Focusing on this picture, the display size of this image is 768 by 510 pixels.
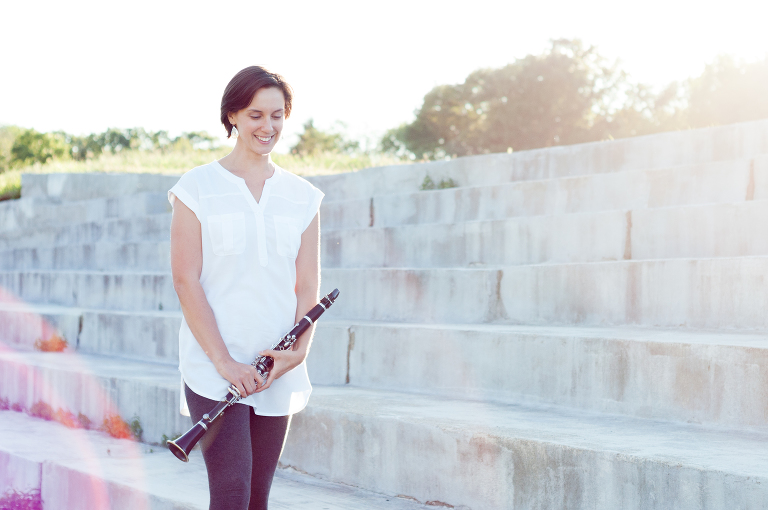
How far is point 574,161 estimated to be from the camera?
23.8ft

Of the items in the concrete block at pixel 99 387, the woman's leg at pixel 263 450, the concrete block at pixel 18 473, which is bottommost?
the concrete block at pixel 18 473

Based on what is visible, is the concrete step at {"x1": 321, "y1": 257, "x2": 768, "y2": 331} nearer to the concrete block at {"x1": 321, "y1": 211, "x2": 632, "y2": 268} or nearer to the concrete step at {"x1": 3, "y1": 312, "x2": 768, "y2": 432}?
the concrete step at {"x1": 3, "y1": 312, "x2": 768, "y2": 432}

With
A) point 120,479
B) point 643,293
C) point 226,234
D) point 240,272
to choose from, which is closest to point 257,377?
point 240,272

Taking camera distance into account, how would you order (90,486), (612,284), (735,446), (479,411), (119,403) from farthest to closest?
1. (119,403)
2. (612,284)
3. (90,486)
4. (479,411)
5. (735,446)

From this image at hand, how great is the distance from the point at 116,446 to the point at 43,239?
310 inches

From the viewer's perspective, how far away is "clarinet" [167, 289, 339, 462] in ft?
6.97

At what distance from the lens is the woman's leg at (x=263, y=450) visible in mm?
2346

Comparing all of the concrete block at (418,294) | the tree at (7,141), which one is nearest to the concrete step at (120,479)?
the concrete block at (418,294)

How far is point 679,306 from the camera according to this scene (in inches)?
161

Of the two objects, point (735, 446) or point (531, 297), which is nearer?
point (735, 446)

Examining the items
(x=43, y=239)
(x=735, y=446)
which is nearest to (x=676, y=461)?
(x=735, y=446)

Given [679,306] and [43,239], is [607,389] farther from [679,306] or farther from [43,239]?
[43,239]

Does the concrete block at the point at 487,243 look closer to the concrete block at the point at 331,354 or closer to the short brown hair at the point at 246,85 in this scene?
the concrete block at the point at 331,354

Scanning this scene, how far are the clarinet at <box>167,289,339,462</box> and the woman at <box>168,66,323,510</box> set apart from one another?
26 millimetres
